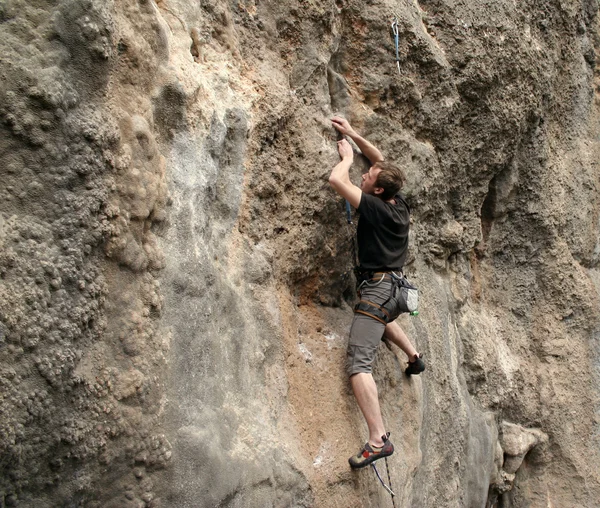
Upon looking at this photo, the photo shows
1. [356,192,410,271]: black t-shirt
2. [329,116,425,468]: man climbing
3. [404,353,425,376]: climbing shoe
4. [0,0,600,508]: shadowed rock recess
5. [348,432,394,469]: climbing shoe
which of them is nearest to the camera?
[0,0,600,508]: shadowed rock recess

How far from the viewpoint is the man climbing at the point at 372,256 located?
3.62 m

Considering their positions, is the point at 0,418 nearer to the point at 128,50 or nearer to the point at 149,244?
the point at 149,244

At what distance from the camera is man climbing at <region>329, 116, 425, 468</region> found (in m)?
3.62

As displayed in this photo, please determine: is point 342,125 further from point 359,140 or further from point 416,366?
point 416,366

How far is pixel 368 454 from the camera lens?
3467 millimetres

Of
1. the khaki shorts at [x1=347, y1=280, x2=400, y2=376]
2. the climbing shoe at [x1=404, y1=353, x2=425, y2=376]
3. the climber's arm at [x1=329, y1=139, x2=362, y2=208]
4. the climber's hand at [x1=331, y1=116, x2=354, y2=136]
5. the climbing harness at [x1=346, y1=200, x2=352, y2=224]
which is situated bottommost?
the climbing shoe at [x1=404, y1=353, x2=425, y2=376]

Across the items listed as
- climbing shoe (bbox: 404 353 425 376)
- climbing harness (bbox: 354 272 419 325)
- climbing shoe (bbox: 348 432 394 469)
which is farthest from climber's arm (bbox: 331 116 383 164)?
climbing shoe (bbox: 348 432 394 469)

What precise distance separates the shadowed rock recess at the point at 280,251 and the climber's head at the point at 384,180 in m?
0.27

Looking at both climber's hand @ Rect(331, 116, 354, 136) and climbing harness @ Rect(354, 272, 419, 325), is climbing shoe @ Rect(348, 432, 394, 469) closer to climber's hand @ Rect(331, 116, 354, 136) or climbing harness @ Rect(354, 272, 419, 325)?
climbing harness @ Rect(354, 272, 419, 325)

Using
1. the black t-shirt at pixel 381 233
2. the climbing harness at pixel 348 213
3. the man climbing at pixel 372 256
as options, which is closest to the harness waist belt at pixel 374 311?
the man climbing at pixel 372 256

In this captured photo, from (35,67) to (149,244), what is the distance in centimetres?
84

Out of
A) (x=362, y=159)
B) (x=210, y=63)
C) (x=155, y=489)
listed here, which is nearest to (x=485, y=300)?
(x=362, y=159)

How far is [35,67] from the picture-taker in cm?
240

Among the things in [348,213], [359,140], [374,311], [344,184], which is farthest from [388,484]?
[359,140]
